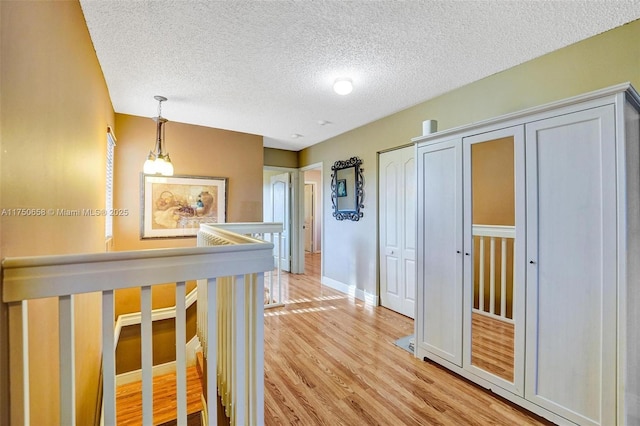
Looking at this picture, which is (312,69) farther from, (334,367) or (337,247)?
(337,247)

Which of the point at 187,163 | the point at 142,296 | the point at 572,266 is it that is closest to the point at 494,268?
the point at 572,266

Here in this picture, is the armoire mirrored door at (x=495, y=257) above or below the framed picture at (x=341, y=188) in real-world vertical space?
below

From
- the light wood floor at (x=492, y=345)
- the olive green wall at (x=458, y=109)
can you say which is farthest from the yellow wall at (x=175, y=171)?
the light wood floor at (x=492, y=345)

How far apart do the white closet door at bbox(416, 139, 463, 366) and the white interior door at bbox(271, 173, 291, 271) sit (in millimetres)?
3491

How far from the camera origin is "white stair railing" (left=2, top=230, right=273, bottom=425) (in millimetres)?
771

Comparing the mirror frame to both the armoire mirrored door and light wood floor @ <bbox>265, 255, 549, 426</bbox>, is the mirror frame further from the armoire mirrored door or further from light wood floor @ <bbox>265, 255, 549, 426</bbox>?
the armoire mirrored door

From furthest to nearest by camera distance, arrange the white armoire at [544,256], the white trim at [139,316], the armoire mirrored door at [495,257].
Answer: the white trim at [139,316] → the armoire mirrored door at [495,257] → the white armoire at [544,256]

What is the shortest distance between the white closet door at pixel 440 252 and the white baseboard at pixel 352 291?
146cm

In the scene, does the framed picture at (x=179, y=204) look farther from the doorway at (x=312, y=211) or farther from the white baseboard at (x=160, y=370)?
the doorway at (x=312, y=211)

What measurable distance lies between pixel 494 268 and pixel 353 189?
2502 millimetres

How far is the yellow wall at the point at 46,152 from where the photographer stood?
874mm

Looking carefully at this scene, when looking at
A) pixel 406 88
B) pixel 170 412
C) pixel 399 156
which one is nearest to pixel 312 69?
pixel 406 88

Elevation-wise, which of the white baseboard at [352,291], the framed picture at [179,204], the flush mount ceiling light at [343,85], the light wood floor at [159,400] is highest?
the flush mount ceiling light at [343,85]

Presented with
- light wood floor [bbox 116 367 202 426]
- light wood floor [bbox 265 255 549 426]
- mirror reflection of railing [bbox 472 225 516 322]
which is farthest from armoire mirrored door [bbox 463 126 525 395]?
light wood floor [bbox 116 367 202 426]
